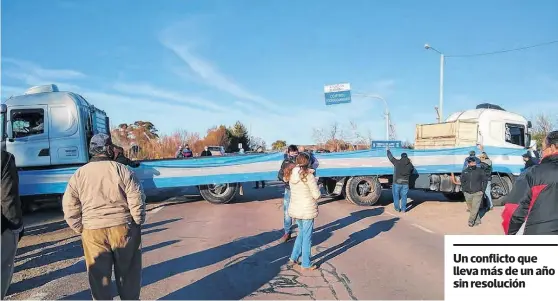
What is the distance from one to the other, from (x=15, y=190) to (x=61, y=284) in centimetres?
220

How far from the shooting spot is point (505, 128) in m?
14.6

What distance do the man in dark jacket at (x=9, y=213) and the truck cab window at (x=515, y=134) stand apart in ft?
49.1

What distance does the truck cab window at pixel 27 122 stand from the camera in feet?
35.6

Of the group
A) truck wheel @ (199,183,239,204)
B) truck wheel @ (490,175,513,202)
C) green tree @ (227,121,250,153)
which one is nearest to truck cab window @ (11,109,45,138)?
truck wheel @ (199,183,239,204)

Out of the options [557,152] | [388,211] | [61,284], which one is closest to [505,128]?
[388,211]

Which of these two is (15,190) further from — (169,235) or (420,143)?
(420,143)

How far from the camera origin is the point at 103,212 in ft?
12.1

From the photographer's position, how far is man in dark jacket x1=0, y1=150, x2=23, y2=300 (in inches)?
138

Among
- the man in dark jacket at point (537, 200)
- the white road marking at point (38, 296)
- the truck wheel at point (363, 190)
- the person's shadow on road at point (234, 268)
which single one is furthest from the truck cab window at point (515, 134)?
the white road marking at point (38, 296)

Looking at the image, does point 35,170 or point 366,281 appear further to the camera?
point 35,170

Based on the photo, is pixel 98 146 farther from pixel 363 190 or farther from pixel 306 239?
pixel 363 190

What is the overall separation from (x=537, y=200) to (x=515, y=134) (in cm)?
1318

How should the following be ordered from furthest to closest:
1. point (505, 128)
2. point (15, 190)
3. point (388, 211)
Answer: point (505, 128) < point (388, 211) < point (15, 190)

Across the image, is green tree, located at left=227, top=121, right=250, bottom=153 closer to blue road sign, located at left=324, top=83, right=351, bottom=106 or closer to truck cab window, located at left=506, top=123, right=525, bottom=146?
blue road sign, located at left=324, top=83, right=351, bottom=106
